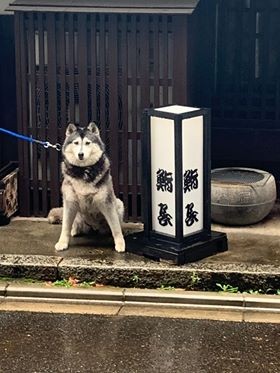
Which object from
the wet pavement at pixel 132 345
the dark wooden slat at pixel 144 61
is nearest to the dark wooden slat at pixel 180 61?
the dark wooden slat at pixel 144 61

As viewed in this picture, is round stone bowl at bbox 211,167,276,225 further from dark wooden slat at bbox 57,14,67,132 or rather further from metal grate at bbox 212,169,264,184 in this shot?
dark wooden slat at bbox 57,14,67,132

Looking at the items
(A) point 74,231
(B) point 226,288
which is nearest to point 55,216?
(A) point 74,231

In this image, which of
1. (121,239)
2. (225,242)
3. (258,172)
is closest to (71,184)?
(121,239)

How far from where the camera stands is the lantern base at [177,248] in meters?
9.69

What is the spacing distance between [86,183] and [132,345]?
2.37 m

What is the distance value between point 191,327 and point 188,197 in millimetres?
1633

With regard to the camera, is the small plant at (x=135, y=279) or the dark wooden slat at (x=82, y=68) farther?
the dark wooden slat at (x=82, y=68)

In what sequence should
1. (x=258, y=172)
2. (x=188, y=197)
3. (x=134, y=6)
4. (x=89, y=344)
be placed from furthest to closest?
(x=258, y=172)
(x=134, y=6)
(x=188, y=197)
(x=89, y=344)

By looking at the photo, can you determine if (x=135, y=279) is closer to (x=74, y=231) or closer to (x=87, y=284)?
(x=87, y=284)

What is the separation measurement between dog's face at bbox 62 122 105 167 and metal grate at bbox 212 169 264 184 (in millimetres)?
1996

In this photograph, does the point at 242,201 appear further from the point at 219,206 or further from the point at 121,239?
the point at 121,239

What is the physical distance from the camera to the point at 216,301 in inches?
364

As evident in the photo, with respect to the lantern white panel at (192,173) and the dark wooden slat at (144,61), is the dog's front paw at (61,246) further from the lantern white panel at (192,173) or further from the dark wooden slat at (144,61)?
the dark wooden slat at (144,61)

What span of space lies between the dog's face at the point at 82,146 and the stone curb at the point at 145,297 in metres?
1.48
